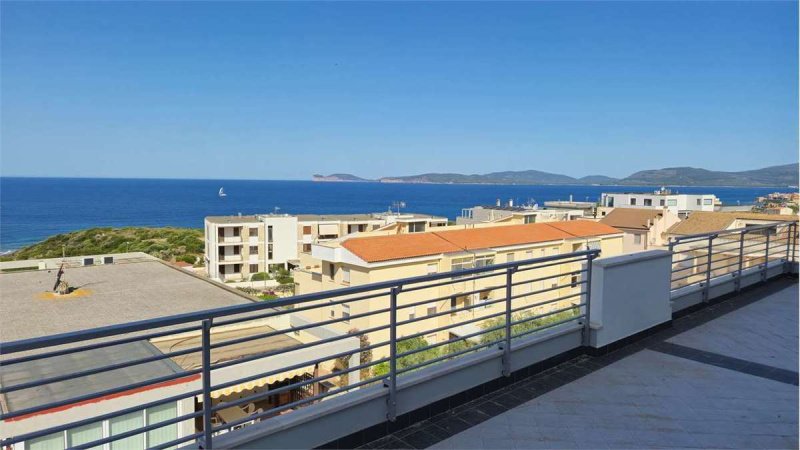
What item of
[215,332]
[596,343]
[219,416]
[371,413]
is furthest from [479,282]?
[371,413]

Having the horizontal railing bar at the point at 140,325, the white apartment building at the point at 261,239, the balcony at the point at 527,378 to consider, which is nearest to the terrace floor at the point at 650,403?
the balcony at the point at 527,378

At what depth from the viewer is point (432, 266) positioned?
28.2m

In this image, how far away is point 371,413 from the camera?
3652 mm

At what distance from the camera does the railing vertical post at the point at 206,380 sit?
277 cm

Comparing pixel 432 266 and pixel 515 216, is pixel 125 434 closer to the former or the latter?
pixel 432 266

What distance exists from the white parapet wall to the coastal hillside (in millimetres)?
62275

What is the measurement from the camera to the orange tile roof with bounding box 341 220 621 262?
26981 mm

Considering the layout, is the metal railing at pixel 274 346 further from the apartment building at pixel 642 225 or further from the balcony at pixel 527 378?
the apartment building at pixel 642 225

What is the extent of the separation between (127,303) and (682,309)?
17918 millimetres

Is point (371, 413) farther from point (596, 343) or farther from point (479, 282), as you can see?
point (479, 282)

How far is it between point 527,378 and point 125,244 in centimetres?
7331

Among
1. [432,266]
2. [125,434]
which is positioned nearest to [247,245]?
[432,266]

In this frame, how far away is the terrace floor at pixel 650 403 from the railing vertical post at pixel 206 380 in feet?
3.68

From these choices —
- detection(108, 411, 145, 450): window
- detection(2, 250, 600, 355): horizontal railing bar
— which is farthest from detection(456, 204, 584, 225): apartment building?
detection(2, 250, 600, 355): horizontal railing bar
